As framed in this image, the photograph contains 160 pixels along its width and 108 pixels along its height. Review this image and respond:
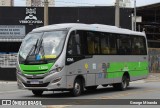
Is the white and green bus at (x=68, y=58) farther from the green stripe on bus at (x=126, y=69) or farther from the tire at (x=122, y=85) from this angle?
the tire at (x=122, y=85)

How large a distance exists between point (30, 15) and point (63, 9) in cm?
394

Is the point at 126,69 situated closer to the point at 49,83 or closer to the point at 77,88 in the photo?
the point at 77,88

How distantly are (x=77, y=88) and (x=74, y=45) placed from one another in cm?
186

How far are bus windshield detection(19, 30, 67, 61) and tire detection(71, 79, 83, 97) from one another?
1.71 m

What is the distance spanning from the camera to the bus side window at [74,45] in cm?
2008

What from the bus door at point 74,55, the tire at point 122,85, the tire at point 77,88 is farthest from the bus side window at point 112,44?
the tire at point 77,88

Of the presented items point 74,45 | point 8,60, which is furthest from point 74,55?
point 8,60

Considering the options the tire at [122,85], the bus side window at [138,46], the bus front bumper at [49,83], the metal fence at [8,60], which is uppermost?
the bus side window at [138,46]

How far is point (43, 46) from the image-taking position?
65.6 ft

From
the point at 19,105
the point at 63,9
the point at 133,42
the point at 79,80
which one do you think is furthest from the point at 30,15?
the point at 19,105

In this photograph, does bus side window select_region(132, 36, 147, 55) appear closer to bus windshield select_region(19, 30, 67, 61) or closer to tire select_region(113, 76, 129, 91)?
tire select_region(113, 76, 129, 91)

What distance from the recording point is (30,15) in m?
55.8

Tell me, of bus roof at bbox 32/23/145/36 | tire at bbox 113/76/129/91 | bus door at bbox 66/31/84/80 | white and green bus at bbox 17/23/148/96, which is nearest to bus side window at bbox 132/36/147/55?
bus roof at bbox 32/23/145/36

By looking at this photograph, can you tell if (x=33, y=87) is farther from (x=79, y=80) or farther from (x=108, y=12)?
(x=108, y=12)
